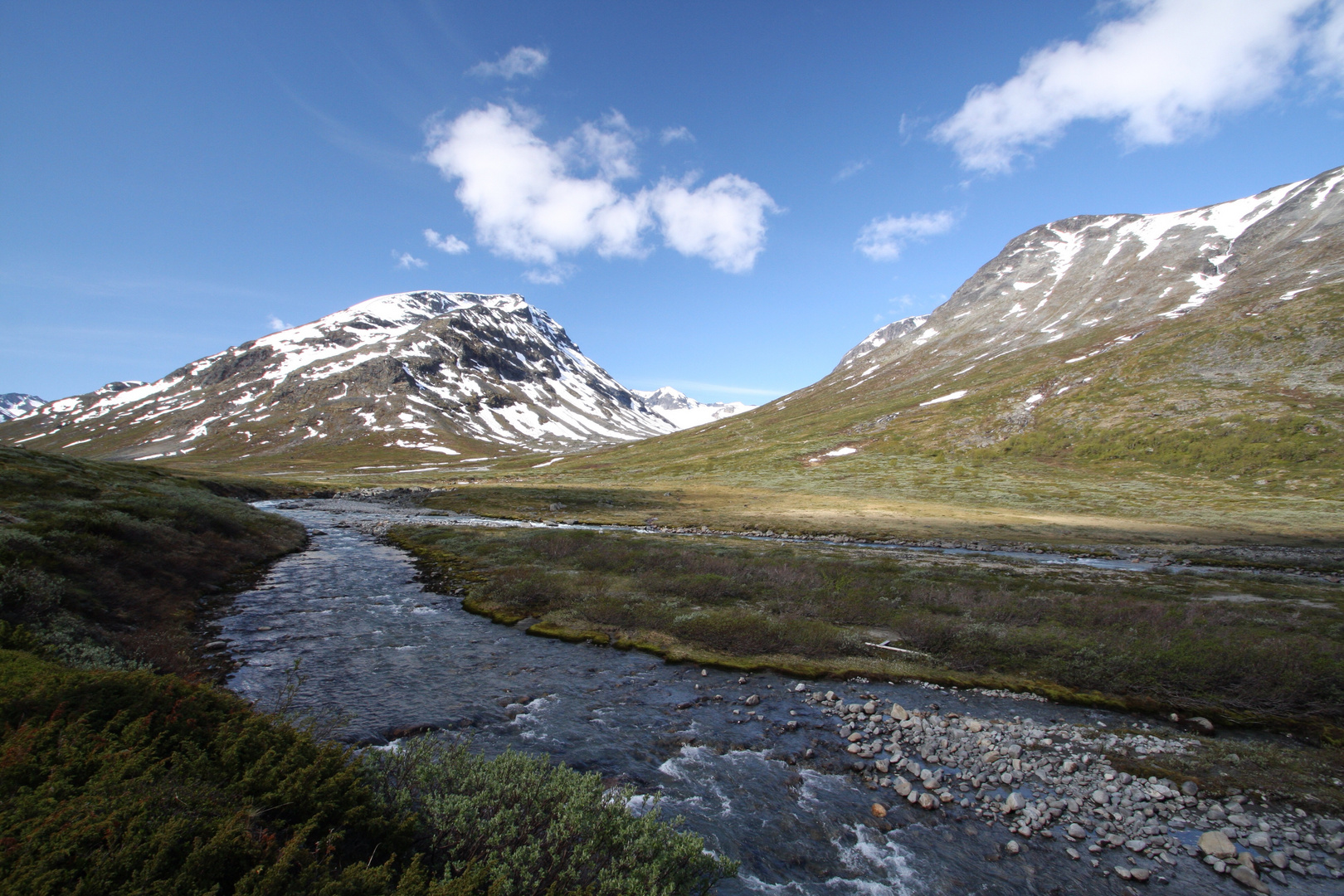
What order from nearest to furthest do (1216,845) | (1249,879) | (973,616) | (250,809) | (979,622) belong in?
(250,809)
(1249,879)
(1216,845)
(979,622)
(973,616)

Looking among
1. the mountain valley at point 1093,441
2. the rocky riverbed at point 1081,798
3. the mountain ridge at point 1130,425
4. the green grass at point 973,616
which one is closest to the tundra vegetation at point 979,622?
the green grass at point 973,616

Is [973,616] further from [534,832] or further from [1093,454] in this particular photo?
[1093,454]

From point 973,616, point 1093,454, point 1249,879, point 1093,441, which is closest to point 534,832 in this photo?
point 1249,879

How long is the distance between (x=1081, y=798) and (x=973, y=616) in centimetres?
1277

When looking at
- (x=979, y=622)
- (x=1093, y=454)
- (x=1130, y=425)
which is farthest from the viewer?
(x=1130, y=425)

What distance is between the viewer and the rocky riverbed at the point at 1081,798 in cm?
1054

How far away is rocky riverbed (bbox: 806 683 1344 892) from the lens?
10539mm

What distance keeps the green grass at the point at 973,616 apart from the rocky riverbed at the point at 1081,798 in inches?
172

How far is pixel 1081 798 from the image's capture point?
1230 centimetres

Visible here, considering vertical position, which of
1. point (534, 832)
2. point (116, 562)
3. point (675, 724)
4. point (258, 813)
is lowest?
point (675, 724)

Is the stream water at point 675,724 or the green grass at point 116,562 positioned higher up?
the green grass at point 116,562

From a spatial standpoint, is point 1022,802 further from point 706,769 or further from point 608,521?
point 608,521

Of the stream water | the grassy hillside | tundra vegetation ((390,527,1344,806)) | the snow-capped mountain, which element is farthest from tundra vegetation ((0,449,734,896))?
the snow-capped mountain

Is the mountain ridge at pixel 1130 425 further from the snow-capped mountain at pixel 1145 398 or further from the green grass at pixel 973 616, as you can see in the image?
the green grass at pixel 973 616
